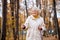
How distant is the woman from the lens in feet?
12.6

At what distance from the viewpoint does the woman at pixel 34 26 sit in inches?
151

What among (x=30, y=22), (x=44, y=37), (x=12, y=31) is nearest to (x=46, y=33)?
(x=44, y=37)

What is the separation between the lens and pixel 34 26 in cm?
387

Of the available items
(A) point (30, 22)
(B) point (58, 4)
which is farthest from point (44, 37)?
(B) point (58, 4)

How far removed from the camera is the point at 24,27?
12.7 ft

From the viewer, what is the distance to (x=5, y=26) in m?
3.89

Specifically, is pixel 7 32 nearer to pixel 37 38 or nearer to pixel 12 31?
pixel 12 31

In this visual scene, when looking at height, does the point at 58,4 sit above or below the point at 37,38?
above

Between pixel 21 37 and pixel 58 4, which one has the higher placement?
pixel 58 4

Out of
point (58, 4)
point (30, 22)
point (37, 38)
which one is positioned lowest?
point (37, 38)

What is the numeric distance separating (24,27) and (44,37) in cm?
39

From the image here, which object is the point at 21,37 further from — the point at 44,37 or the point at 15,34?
the point at 44,37

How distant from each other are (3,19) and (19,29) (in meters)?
0.33

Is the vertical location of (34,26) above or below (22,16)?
below
